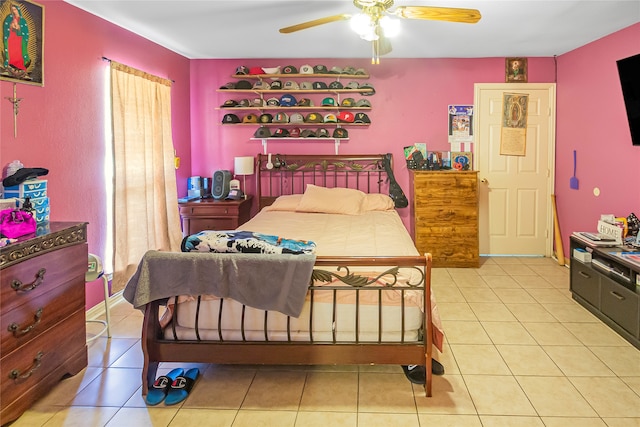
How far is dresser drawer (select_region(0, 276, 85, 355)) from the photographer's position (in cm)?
215

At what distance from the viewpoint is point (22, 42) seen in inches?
110

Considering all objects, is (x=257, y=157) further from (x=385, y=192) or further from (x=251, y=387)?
(x=251, y=387)

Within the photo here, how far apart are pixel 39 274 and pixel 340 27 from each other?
2.96 meters

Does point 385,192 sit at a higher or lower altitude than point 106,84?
lower

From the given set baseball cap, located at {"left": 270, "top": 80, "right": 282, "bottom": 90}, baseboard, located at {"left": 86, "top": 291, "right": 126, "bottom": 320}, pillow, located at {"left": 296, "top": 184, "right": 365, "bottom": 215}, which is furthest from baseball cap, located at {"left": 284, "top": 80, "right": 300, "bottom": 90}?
baseboard, located at {"left": 86, "top": 291, "right": 126, "bottom": 320}

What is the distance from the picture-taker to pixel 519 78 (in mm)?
5289

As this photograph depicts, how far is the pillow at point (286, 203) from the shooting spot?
16.0ft

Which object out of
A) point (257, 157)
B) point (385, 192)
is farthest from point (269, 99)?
point (385, 192)

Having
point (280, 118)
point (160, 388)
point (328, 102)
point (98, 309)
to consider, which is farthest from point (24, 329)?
point (328, 102)

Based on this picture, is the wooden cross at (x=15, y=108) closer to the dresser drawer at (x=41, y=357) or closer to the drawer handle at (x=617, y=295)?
the dresser drawer at (x=41, y=357)

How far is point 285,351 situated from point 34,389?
126cm

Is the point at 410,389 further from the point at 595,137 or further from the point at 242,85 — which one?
the point at 242,85

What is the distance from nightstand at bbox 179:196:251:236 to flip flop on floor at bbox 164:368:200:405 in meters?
2.54

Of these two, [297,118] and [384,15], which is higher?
[384,15]
